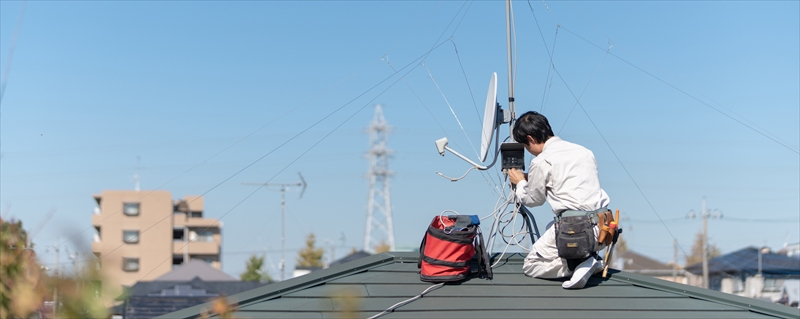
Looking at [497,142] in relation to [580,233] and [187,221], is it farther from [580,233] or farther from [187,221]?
[187,221]

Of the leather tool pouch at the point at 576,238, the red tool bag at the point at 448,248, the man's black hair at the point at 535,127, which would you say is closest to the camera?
the leather tool pouch at the point at 576,238

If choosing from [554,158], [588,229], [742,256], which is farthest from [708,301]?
[742,256]

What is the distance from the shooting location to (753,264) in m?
38.2

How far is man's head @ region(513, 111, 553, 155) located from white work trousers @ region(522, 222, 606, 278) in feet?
1.82

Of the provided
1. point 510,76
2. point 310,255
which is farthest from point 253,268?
point 510,76

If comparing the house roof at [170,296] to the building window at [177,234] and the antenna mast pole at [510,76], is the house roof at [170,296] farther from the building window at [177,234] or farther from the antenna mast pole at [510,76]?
the building window at [177,234]

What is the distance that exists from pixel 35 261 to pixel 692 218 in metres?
54.7

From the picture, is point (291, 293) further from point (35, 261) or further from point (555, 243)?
point (35, 261)

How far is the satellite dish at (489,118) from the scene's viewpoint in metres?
5.66

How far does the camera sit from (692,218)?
5250 centimetres

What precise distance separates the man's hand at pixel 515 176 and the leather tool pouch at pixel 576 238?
1.78 feet

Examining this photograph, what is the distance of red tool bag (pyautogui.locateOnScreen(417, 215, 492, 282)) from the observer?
4.96 metres

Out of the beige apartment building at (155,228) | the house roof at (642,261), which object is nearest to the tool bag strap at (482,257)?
the beige apartment building at (155,228)

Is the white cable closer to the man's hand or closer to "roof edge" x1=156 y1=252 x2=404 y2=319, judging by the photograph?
"roof edge" x1=156 y1=252 x2=404 y2=319
